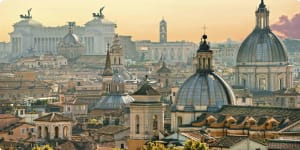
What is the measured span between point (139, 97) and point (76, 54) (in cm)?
9494

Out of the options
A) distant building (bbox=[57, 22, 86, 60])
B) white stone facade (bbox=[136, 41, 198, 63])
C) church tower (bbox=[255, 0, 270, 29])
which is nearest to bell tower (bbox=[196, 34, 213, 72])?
church tower (bbox=[255, 0, 270, 29])

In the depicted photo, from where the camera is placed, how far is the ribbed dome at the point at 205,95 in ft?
141

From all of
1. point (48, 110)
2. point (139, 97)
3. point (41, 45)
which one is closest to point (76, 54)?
point (41, 45)

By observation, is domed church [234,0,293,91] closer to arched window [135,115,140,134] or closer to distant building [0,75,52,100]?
arched window [135,115,140,134]

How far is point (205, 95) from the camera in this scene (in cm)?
4288

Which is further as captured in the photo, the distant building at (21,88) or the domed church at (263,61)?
the distant building at (21,88)

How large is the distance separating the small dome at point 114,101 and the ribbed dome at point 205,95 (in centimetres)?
2294

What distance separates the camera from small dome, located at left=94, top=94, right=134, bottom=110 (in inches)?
2625

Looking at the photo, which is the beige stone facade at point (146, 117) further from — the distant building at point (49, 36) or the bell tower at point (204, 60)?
the distant building at point (49, 36)

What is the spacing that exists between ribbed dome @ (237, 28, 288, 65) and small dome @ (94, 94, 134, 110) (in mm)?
5623

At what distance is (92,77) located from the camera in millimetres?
114562

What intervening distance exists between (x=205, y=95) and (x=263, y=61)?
77.6 ft

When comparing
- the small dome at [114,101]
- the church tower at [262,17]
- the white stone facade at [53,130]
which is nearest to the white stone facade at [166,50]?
the small dome at [114,101]

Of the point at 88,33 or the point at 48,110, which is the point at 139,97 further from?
the point at 88,33
